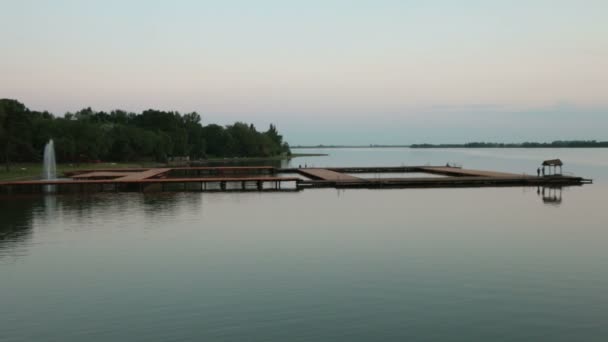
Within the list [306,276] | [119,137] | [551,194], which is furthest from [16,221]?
[119,137]

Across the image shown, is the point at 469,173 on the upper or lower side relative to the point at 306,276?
upper

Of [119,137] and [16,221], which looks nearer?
[16,221]

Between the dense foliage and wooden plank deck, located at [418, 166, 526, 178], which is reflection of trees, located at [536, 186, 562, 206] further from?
the dense foliage

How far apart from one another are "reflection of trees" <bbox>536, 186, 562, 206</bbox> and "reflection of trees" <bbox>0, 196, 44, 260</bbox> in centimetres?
3120

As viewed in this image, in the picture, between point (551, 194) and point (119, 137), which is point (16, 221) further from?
point (119, 137)

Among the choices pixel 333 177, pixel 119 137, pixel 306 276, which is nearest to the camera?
pixel 306 276

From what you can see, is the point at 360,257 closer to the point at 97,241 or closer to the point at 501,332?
the point at 501,332

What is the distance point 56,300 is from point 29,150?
7970cm

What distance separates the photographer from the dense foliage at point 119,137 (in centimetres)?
7488

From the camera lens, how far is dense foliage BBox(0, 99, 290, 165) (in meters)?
74.9

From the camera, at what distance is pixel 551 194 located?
139 ft

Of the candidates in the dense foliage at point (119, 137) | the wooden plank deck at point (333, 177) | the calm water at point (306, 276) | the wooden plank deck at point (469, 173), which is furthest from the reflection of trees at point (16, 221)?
the wooden plank deck at point (469, 173)

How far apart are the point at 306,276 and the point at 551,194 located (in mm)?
32527

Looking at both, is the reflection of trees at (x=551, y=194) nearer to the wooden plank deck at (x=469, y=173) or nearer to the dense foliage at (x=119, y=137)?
the wooden plank deck at (x=469, y=173)
